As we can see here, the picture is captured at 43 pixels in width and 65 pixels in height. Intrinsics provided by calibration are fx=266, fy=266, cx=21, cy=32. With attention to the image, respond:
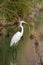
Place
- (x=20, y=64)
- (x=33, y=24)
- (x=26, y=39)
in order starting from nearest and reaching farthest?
(x=20, y=64)
(x=26, y=39)
(x=33, y=24)

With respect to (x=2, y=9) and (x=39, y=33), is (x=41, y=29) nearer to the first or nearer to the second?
(x=39, y=33)

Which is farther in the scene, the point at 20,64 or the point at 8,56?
the point at 8,56

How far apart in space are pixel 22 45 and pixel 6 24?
754mm

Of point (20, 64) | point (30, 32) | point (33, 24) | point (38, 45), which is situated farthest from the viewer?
point (33, 24)

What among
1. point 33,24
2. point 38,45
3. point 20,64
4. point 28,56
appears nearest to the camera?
point 20,64

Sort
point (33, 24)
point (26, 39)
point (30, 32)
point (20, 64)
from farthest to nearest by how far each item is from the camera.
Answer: point (33, 24) → point (30, 32) → point (26, 39) → point (20, 64)

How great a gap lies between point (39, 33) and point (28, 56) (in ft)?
4.64

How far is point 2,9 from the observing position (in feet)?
18.6

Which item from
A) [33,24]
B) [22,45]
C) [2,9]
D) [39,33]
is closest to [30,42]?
[22,45]

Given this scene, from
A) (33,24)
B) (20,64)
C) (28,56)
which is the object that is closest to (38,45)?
(28,56)

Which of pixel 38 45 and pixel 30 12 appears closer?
pixel 38 45

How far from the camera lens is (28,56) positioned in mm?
4438

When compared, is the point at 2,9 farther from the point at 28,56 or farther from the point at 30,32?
the point at 28,56

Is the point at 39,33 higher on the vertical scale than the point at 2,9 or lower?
lower
